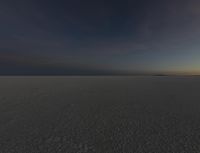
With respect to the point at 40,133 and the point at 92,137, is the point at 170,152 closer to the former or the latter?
the point at 92,137

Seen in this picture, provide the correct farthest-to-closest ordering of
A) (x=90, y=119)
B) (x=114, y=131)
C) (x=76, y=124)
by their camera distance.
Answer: (x=90, y=119) < (x=76, y=124) < (x=114, y=131)

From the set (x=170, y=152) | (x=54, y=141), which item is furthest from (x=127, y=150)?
(x=54, y=141)

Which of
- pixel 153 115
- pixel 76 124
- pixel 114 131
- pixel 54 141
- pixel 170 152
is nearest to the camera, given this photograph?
pixel 170 152

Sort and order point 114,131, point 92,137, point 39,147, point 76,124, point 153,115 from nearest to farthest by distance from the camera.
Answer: point 39,147
point 92,137
point 114,131
point 76,124
point 153,115

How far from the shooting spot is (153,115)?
545 cm

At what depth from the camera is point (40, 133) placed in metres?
3.96

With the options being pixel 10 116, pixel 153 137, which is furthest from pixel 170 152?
pixel 10 116

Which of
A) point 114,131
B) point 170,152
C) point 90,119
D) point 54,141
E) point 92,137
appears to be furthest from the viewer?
point 90,119

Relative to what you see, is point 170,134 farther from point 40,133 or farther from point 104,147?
point 40,133

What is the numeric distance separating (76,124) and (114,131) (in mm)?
1315

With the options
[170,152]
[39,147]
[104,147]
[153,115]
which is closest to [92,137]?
[104,147]

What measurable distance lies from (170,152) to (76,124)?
110 inches

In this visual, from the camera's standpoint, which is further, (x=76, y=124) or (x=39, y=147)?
(x=76, y=124)

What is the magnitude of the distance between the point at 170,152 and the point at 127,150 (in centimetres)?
93
